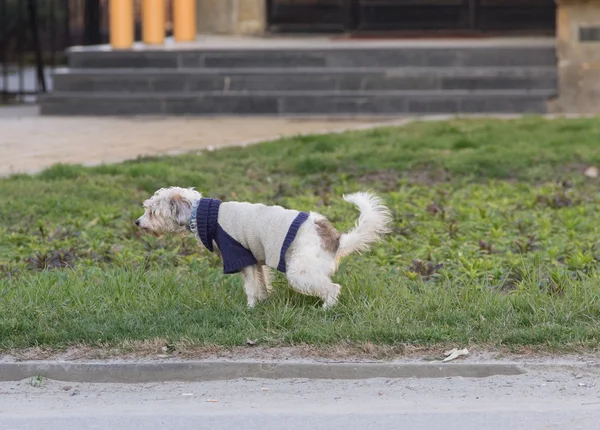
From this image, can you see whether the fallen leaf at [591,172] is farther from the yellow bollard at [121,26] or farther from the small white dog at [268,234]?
the yellow bollard at [121,26]

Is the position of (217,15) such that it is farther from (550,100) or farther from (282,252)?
(282,252)

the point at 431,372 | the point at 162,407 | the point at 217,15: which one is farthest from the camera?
the point at 217,15

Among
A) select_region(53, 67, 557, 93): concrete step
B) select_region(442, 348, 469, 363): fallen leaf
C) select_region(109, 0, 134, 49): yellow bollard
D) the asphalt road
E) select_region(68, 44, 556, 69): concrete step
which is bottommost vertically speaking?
the asphalt road

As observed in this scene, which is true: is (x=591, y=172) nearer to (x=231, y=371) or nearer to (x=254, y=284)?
(x=254, y=284)

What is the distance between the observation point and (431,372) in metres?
5.66

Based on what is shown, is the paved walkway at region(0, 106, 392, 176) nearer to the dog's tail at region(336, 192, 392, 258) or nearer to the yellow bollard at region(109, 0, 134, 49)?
the yellow bollard at region(109, 0, 134, 49)

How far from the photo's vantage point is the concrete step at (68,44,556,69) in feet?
54.4

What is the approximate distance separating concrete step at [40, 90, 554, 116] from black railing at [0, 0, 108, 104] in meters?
2.67

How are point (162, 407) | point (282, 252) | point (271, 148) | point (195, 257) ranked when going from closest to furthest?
point (162, 407) → point (282, 252) → point (195, 257) → point (271, 148)

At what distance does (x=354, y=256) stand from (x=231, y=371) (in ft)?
7.84

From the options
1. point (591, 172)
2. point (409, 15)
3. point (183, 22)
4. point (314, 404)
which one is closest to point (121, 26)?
point (183, 22)

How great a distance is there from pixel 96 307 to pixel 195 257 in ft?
5.18

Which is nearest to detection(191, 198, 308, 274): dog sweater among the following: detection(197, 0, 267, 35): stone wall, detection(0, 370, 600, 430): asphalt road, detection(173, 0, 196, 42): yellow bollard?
detection(0, 370, 600, 430): asphalt road

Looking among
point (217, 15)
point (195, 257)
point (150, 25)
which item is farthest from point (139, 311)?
point (217, 15)
